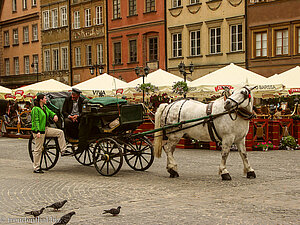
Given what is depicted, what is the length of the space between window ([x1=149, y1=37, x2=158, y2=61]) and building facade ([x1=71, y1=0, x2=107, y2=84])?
16.7 ft

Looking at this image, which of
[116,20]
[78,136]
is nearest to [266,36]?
[116,20]

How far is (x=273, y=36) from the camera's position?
31.0m

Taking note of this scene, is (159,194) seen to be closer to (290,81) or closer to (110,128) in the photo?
(110,128)

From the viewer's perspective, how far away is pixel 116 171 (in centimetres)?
1138

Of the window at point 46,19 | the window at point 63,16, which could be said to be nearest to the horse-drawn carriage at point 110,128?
the window at point 63,16

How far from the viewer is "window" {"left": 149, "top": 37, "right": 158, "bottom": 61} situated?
38406 mm

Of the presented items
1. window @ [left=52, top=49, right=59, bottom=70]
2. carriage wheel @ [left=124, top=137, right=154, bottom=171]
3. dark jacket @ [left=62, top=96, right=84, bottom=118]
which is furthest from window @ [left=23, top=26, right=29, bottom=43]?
carriage wheel @ [left=124, top=137, right=154, bottom=171]

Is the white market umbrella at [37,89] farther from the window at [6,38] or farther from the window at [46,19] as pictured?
the window at [6,38]

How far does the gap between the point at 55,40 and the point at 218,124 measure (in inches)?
1550

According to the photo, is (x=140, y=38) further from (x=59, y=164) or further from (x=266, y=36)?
(x=59, y=164)

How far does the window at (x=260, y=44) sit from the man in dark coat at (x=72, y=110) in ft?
67.4

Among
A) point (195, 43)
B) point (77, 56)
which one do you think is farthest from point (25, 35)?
point (195, 43)

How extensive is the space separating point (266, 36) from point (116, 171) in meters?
22.1

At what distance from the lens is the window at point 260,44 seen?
104 ft
